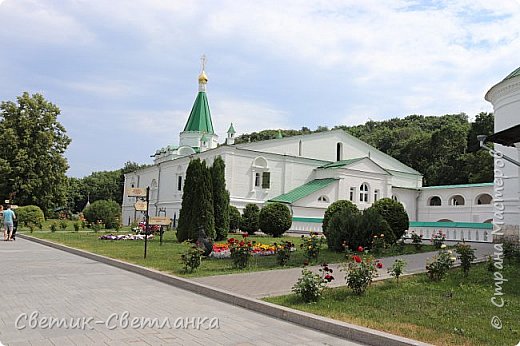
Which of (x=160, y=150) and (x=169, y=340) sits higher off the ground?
(x=160, y=150)

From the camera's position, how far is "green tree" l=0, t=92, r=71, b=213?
1702 inches

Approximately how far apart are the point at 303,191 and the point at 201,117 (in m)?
17.5

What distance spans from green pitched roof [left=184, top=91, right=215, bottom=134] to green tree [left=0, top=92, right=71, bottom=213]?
43.5ft

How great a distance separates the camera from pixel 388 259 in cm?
1398

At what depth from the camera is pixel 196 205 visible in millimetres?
21109

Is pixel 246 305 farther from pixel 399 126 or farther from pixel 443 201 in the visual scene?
pixel 399 126

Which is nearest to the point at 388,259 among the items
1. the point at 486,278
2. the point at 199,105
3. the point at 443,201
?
the point at 486,278

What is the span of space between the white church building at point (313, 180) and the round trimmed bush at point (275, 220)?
4981 mm

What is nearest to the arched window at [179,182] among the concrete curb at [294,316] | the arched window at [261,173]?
the arched window at [261,173]

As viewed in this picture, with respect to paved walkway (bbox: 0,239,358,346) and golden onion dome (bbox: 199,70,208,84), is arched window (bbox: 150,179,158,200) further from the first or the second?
paved walkway (bbox: 0,239,358,346)

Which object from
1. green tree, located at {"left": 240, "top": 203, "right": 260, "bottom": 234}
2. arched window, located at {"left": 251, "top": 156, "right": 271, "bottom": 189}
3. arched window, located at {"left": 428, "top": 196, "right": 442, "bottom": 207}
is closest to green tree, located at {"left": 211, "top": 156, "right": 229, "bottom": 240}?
green tree, located at {"left": 240, "top": 203, "right": 260, "bottom": 234}

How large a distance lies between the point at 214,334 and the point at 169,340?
659 mm

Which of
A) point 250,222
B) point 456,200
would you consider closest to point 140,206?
point 250,222

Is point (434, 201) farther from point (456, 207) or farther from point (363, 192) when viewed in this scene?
point (363, 192)
